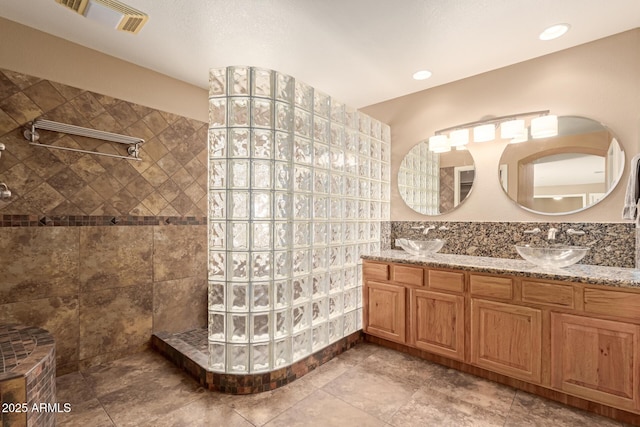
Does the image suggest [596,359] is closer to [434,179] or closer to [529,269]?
[529,269]

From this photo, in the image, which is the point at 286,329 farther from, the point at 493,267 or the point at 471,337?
the point at 493,267

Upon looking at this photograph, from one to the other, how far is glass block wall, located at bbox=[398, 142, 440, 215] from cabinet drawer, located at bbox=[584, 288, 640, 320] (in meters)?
1.41

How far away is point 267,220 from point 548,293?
1.91 meters

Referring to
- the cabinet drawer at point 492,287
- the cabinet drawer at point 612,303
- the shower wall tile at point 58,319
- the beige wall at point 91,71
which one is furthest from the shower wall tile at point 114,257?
the cabinet drawer at point 612,303

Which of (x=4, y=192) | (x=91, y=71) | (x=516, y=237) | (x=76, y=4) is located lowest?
(x=516, y=237)

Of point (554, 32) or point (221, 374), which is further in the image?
point (554, 32)

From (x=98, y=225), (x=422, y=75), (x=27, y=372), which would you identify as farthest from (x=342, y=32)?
(x=27, y=372)

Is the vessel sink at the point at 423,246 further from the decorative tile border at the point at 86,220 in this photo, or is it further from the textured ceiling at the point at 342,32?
the decorative tile border at the point at 86,220

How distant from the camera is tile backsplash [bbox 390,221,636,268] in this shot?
85.0 inches

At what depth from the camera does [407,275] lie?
2594 millimetres

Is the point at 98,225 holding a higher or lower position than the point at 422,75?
lower

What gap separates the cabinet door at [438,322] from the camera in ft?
7.60

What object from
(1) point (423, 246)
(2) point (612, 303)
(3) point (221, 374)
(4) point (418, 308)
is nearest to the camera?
(2) point (612, 303)

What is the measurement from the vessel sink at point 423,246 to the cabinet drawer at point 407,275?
29cm
